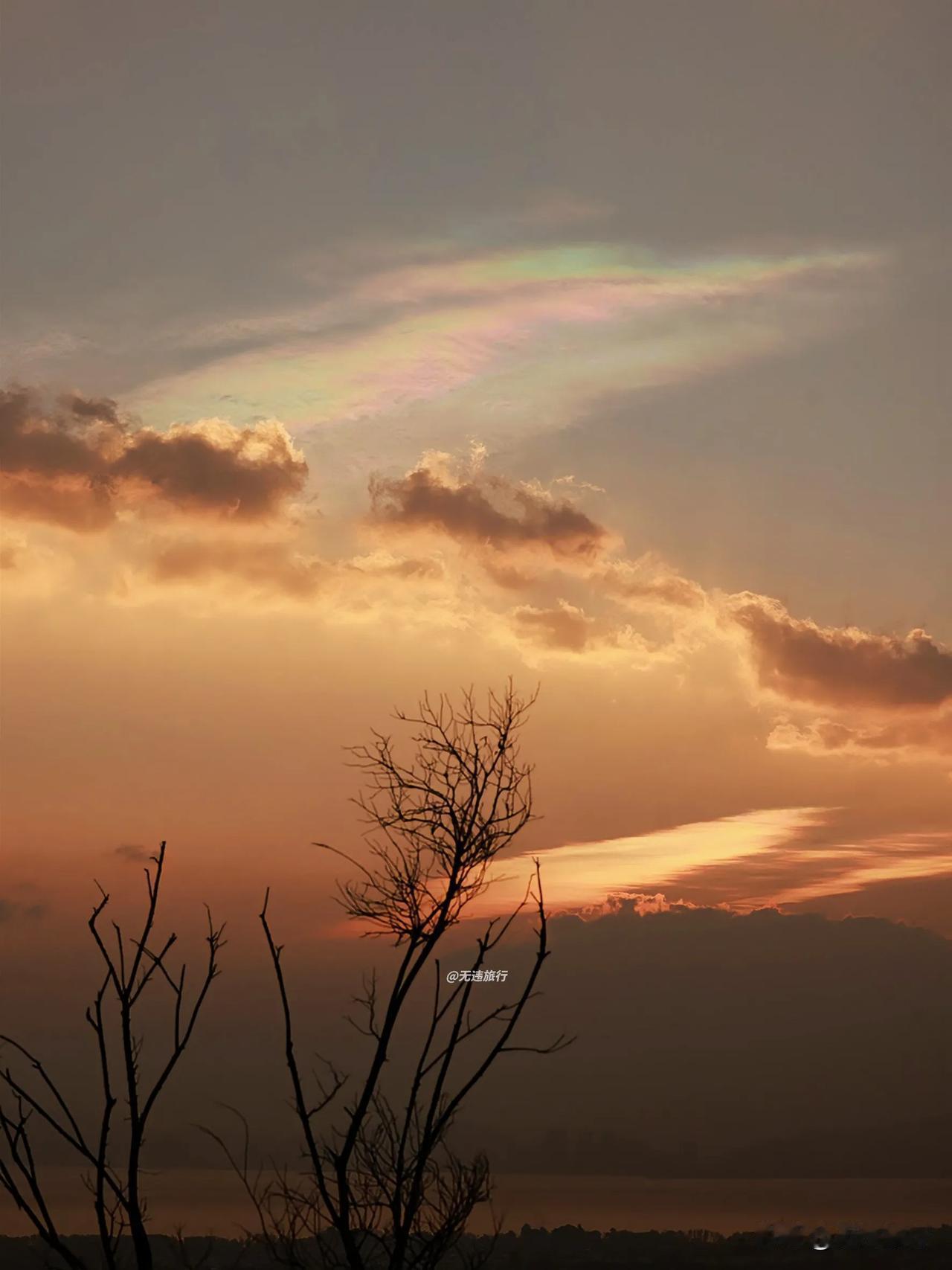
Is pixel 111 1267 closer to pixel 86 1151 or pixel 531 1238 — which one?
pixel 86 1151

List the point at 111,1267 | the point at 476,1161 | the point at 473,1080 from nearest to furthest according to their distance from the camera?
the point at 111,1267 < the point at 473,1080 < the point at 476,1161

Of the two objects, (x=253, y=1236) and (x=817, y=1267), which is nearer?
(x=253, y=1236)

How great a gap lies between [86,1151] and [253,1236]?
76.7 inches

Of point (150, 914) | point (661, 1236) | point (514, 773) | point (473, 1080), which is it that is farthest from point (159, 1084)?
point (661, 1236)

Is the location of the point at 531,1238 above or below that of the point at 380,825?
below

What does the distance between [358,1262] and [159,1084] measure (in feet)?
3.34

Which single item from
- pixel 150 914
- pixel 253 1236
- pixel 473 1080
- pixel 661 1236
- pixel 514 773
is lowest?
pixel 661 1236

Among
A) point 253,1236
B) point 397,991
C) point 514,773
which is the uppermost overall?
point 514,773

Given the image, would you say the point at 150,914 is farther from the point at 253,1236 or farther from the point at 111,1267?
the point at 253,1236

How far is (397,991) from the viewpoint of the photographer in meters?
5.18

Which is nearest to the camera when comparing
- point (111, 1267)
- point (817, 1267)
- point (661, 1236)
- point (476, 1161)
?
point (111, 1267)

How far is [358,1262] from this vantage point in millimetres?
4824

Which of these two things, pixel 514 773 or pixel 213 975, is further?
pixel 514 773

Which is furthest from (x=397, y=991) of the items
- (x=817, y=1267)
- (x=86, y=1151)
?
(x=817, y=1267)
